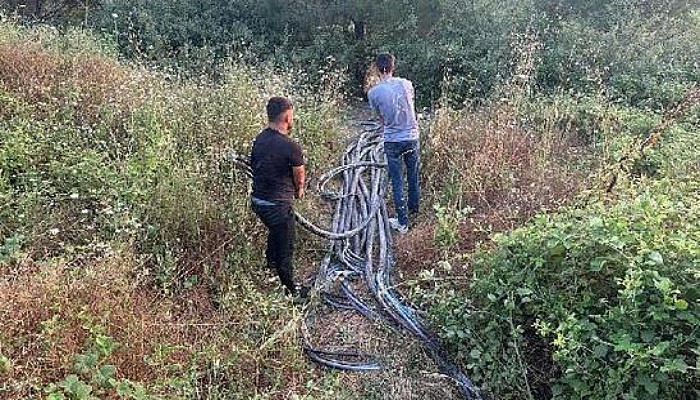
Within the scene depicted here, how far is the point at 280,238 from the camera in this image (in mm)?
4391

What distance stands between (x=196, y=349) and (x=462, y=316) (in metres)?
1.66

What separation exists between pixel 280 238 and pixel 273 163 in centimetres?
57

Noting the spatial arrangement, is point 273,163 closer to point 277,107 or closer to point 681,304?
point 277,107

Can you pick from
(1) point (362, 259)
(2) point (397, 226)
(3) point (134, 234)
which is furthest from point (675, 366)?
(3) point (134, 234)

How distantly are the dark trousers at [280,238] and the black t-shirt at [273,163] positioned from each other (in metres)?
0.08

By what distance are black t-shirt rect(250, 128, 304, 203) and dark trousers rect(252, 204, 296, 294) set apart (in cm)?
8

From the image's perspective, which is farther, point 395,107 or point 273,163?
point 395,107

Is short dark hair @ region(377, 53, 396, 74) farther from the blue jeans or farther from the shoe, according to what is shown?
the shoe

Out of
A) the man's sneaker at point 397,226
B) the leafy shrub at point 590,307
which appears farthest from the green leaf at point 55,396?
the man's sneaker at point 397,226

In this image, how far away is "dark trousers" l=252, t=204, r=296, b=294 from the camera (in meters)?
4.31

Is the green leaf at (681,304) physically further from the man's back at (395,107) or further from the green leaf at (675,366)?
the man's back at (395,107)

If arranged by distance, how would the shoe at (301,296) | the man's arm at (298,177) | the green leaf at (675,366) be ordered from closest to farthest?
1. the green leaf at (675,366)
2. the man's arm at (298,177)
3. the shoe at (301,296)

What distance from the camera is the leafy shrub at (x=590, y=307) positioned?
2.83m

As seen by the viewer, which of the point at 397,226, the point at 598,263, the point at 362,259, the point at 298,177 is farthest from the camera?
the point at 397,226
